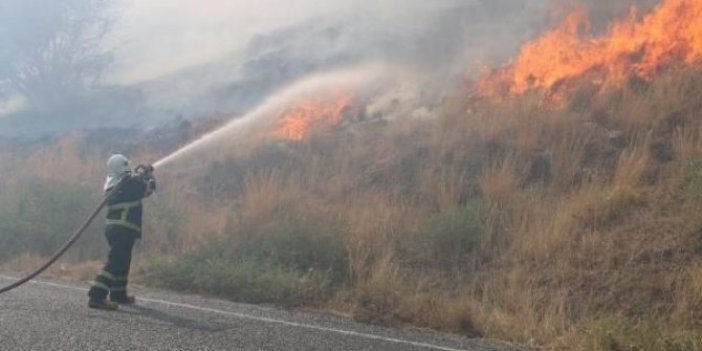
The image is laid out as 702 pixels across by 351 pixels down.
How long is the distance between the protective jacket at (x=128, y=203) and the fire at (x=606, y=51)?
8647mm

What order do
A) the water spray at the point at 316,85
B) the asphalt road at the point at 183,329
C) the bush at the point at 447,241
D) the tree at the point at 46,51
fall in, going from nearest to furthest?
the asphalt road at the point at 183,329
the bush at the point at 447,241
the water spray at the point at 316,85
the tree at the point at 46,51

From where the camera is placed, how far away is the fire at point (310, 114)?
16.6 m

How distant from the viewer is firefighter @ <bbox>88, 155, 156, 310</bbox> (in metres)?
6.94

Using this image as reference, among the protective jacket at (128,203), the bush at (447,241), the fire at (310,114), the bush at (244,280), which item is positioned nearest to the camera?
the protective jacket at (128,203)

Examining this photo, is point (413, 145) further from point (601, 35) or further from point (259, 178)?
point (601, 35)

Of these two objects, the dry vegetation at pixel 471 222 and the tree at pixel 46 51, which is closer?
the dry vegetation at pixel 471 222

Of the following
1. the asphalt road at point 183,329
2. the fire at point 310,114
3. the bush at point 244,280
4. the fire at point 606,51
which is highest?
the fire at point 606,51

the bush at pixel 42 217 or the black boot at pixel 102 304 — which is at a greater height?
the bush at pixel 42 217

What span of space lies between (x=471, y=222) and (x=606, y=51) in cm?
637

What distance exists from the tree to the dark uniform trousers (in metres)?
25.8

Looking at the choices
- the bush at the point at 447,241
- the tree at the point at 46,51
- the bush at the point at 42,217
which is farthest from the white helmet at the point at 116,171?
the tree at the point at 46,51

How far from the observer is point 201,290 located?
8570mm

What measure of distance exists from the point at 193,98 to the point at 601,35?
52.9 feet

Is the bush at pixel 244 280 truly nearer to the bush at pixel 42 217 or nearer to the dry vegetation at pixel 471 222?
the dry vegetation at pixel 471 222
